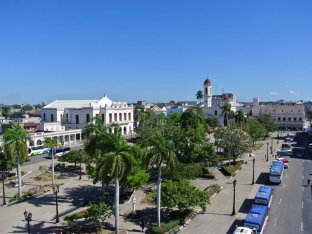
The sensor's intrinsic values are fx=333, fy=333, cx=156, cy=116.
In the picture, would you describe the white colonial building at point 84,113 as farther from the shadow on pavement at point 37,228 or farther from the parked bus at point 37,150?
the shadow on pavement at point 37,228

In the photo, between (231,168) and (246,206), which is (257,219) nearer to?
(246,206)

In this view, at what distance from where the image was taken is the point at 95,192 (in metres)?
44.5

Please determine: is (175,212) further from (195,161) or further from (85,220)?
(195,161)

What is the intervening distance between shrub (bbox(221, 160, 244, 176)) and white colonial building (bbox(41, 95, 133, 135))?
44.1m

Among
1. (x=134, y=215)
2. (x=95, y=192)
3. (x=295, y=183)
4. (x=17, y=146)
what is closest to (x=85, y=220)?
(x=134, y=215)

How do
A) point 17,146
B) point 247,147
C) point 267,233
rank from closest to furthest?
1. point 267,233
2. point 17,146
3. point 247,147

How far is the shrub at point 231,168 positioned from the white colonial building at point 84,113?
1735 inches

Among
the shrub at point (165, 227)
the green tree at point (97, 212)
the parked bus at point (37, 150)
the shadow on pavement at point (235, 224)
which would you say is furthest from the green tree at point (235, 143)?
the parked bus at point (37, 150)

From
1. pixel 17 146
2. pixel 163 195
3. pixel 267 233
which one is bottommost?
pixel 267 233

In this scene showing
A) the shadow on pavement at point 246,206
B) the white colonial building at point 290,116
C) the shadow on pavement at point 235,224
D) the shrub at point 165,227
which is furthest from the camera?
the white colonial building at point 290,116

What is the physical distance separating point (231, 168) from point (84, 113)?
5319 cm

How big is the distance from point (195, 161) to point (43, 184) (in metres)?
23.1

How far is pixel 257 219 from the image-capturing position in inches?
1211

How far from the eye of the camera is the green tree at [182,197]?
32625mm
